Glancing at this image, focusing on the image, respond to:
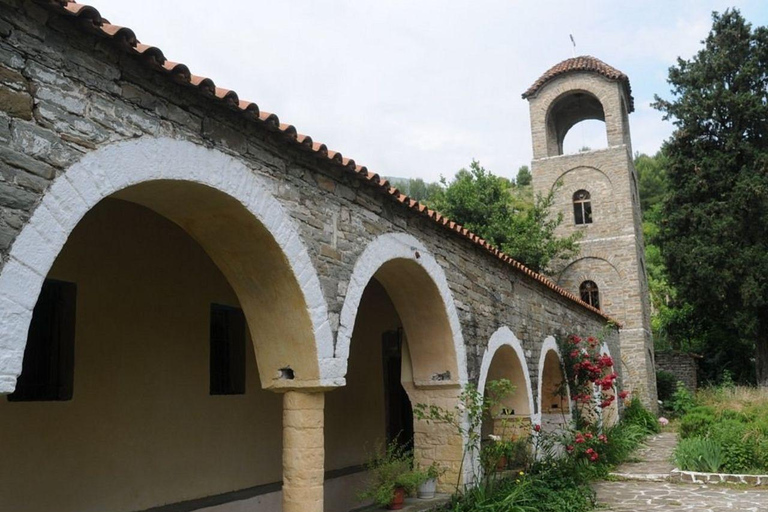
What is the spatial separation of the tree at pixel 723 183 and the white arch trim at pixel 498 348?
12283 mm

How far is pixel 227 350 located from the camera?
7.38 meters

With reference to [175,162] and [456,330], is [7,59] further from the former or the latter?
[456,330]

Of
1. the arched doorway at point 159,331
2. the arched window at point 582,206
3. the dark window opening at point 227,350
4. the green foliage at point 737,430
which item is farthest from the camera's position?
the arched window at point 582,206

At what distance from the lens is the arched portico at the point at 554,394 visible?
11.5 m

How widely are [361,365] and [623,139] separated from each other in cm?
1405

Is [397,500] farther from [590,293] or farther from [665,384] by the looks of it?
[665,384]

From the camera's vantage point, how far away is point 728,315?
792 inches

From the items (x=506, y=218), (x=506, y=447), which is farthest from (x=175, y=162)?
(x=506, y=218)

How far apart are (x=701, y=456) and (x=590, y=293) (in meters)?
10.1

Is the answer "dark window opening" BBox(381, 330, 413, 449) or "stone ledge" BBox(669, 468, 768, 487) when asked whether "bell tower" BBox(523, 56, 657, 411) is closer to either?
"stone ledge" BBox(669, 468, 768, 487)

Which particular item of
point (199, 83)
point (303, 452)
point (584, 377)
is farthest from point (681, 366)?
point (199, 83)

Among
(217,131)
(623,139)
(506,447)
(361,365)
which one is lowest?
(506,447)

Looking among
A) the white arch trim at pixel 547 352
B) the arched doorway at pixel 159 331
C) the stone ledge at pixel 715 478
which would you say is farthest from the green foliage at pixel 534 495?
the arched doorway at pixel 159 331

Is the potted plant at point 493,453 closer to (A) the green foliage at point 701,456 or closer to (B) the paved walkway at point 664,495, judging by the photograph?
(B) the paved walkway at point 664,495
